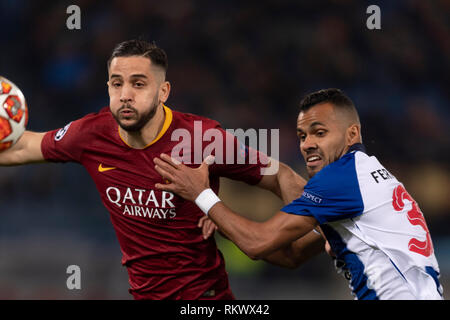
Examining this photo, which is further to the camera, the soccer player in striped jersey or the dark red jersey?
the dark red jersey

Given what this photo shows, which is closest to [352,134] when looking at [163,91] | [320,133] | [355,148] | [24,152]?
[355,148]

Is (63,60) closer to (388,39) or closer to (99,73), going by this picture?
(99,73)

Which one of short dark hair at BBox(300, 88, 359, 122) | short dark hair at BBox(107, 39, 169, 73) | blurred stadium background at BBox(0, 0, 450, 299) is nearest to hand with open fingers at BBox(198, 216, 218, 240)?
short dark hair at BBox(300, 88, 359, 122)

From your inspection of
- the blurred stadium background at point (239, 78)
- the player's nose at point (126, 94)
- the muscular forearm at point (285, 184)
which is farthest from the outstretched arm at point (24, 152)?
the blurred stadium background at point (239, 78)

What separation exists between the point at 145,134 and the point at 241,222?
930 millimetres

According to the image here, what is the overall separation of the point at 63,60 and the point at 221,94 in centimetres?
243

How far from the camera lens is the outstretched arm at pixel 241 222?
3318mm

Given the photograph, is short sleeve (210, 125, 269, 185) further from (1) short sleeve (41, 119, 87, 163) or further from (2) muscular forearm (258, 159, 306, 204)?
(1) short sleeve (41, 119, 87, 163)

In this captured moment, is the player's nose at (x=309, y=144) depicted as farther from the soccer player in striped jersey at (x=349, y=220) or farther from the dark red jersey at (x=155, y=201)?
the dark red jersey at (x=155, y=201)

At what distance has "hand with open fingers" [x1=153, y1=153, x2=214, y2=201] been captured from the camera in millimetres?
3504

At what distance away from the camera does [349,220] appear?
332 cm

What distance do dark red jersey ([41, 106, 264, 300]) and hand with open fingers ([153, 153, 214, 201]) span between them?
25cm

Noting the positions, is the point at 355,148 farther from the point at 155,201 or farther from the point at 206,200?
the point at 155,201

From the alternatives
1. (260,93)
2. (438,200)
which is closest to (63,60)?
(260,93)
